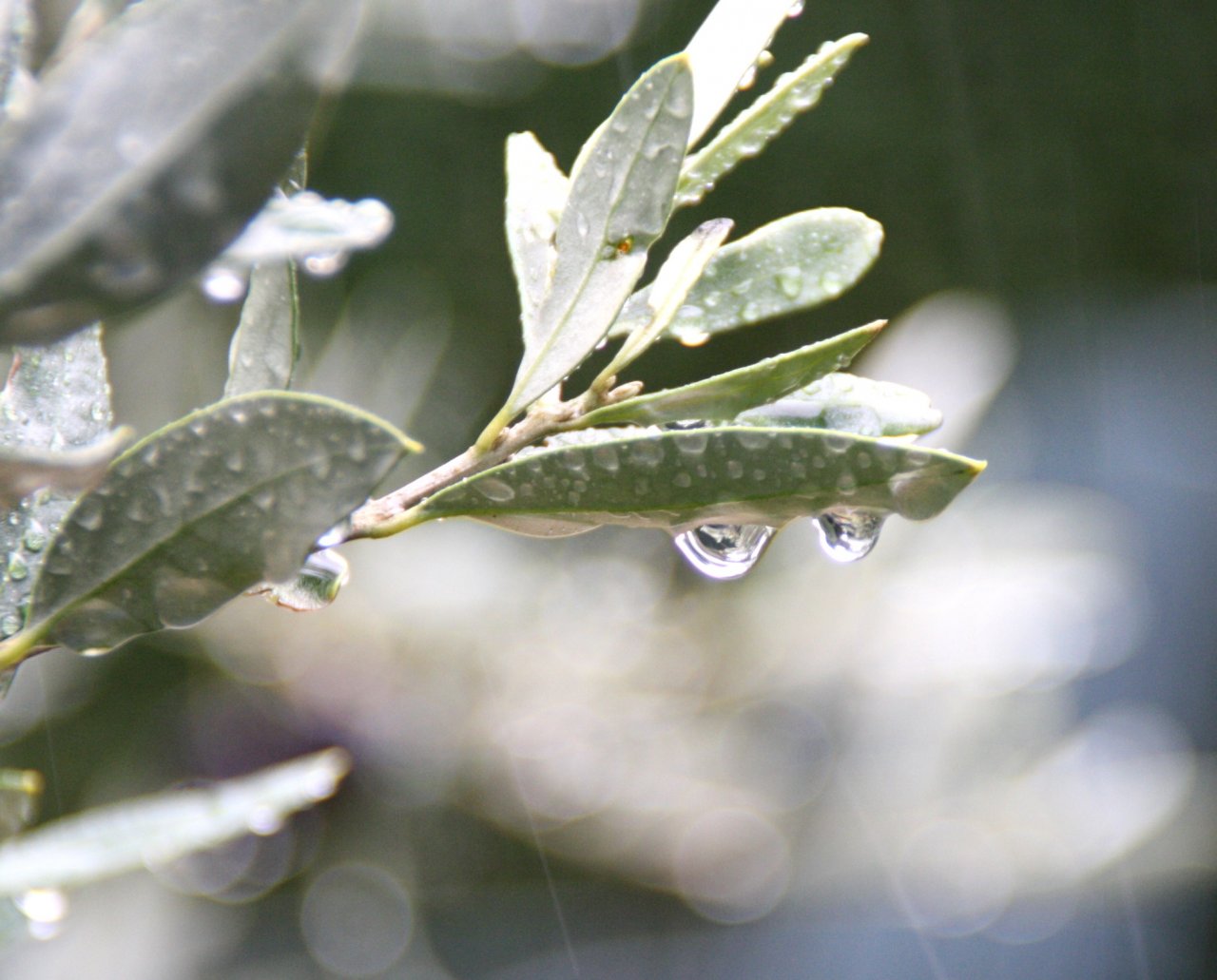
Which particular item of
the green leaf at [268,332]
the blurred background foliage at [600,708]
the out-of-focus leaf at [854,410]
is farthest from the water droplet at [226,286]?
the blurred background foliage at [600,708]

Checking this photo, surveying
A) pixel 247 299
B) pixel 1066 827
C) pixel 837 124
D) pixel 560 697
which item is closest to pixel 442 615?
pixel 560 697

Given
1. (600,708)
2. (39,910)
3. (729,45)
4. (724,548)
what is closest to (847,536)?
(724,548)

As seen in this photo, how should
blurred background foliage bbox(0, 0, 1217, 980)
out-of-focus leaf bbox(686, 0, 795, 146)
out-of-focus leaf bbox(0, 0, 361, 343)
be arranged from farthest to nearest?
blurred background foliage bbox(0, 0, 1217, 980) < out-of-focus leaf bbox(686, 0, 795, 146) < out-of-focus leaf bbox(0, 0, 361, 343)

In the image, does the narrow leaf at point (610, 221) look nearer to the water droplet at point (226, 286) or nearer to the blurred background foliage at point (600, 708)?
the water droplet at point (226, 286)

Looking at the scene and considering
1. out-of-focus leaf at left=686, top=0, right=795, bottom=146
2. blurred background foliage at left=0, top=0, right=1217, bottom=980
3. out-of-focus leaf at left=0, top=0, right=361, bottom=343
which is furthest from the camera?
blurred background foliage at left=0, top=0, right=1217, bottom=980

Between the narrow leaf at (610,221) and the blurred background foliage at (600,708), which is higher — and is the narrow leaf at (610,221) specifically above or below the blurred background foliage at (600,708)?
above

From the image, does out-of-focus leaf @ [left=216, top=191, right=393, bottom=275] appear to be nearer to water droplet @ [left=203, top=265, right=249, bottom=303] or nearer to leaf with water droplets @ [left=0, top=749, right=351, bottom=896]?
water droplet @ [left=203, top=265, right=249, bottom=303]

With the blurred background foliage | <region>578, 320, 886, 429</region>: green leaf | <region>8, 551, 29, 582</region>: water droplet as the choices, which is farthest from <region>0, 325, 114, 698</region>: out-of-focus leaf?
the blurred background foliage
